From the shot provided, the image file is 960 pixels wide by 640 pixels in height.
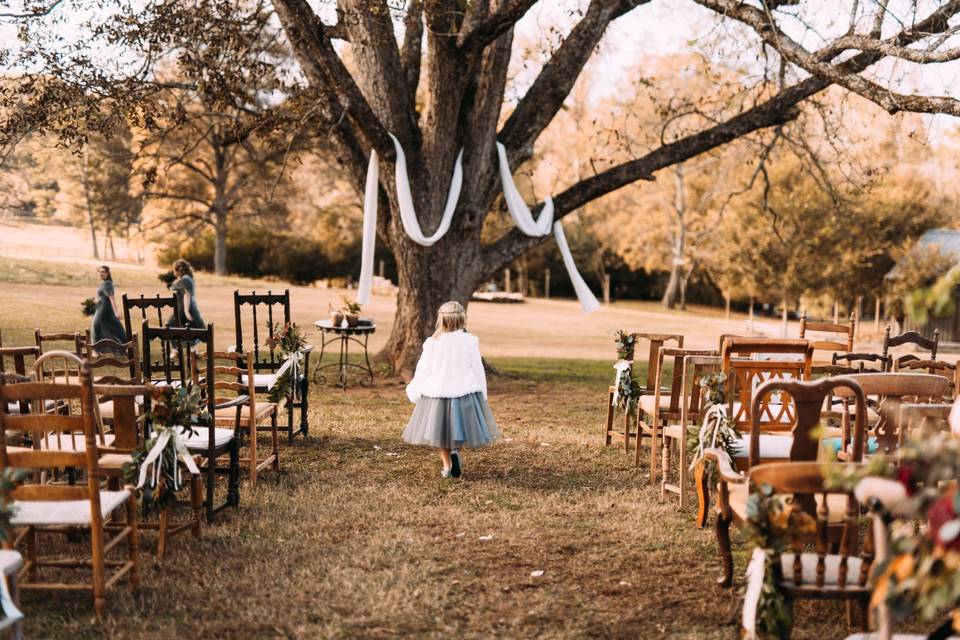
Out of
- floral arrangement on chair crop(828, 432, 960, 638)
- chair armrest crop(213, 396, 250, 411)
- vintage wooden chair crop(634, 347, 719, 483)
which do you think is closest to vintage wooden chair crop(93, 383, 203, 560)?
chair armrest crop(213, 396, 250, 411)

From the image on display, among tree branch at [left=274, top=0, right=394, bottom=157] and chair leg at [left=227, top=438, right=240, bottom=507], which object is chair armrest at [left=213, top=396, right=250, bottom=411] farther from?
tree branch at [left=274, top=0, right=394, bottom=157]

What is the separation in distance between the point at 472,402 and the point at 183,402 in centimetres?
261

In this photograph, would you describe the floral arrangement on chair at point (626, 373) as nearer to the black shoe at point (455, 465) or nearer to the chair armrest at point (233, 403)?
the black shoe at point (455, 465)

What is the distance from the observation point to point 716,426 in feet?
18.2

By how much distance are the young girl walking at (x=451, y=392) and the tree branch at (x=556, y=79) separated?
6.18m

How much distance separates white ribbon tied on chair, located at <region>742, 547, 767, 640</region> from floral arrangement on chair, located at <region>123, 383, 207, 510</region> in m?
3.02

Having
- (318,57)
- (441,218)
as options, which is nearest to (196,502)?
(318,57)

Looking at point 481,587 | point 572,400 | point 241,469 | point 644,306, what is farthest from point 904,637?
point 644,306

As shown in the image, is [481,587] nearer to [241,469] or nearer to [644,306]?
[241,469]

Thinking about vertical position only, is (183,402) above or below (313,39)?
below

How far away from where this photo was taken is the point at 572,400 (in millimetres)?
11898

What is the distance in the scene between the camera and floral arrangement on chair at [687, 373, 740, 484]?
18.0 ft

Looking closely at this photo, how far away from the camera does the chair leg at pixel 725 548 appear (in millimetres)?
4657

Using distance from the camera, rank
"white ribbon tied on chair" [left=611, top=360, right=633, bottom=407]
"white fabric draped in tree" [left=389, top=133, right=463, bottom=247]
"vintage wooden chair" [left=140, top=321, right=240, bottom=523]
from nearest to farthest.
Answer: "vintage wooden chair" [left=140, top=321, right=240, bottom=523] < "white ribbon tied on chair" [left=611, top=360, right=633, bottom=407] < "white fabric draped in tree" [left=389, top=133, right=463, bottom=247]
